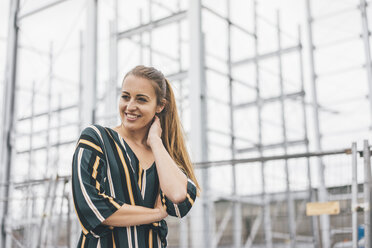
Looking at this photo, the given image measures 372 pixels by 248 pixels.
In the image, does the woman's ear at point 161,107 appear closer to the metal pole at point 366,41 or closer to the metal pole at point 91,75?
the metal pole at point 91,75

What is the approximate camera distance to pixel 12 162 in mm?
6320

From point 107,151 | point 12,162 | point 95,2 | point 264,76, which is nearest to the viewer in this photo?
point 107,151

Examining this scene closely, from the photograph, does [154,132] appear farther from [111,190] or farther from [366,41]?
[366,41]

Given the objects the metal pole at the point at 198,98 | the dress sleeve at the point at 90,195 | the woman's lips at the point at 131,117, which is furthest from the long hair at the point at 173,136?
the metal pole at the point at 198,98

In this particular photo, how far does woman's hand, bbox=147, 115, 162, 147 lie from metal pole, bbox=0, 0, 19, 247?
16.4ft

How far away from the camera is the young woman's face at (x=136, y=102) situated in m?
1.12

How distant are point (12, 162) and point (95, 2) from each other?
97.5 inches

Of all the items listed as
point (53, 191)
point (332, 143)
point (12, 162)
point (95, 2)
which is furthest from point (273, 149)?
point (53, 191)

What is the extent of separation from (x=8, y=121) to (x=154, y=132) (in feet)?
18.2

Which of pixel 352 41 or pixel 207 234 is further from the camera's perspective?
pixel 352 41

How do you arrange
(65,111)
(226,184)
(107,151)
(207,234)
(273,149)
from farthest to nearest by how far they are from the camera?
(65,111) → (273,149) → (226,184) → (207,234) → (107,151)

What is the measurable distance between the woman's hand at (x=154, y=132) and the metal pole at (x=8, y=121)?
5.00m

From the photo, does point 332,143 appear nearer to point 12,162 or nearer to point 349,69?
point 349,69

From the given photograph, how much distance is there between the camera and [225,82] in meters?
9.81
